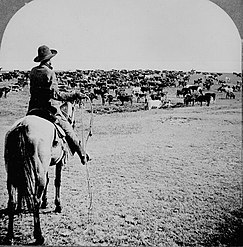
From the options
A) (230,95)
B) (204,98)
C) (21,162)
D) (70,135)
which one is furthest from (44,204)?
(230,95)

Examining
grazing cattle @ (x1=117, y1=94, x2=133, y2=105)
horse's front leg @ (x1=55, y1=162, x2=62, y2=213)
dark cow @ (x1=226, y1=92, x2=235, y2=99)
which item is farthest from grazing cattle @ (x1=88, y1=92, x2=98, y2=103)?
dark cow @ (x1=226, y1=92, x2=235, y2=99)

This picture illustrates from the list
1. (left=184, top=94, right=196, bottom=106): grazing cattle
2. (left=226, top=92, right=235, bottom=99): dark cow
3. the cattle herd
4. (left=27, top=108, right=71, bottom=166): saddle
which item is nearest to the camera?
(left=27, top=108, right=71, bottom=166): saddle

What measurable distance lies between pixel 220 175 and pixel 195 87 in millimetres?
767

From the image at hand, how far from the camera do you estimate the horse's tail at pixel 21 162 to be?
2.37m

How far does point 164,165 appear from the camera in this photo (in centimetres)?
282

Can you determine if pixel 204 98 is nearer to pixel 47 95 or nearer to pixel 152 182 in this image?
pixel 152 182

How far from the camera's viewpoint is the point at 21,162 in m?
2.39

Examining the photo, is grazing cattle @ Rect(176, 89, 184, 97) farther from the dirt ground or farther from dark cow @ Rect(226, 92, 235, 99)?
dark cow @ Rect(226, 92, 235, 99)

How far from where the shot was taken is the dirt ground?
2621mm

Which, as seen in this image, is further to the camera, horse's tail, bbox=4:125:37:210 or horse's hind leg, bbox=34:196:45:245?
horse's hind leg, bbox=34:196:45:245

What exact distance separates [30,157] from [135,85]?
1.12 meters

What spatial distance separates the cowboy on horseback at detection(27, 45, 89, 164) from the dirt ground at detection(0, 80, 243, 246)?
0.18 metres

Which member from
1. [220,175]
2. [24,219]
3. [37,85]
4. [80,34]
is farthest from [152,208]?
[80,34]

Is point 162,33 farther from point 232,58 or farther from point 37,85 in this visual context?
point 37,85
